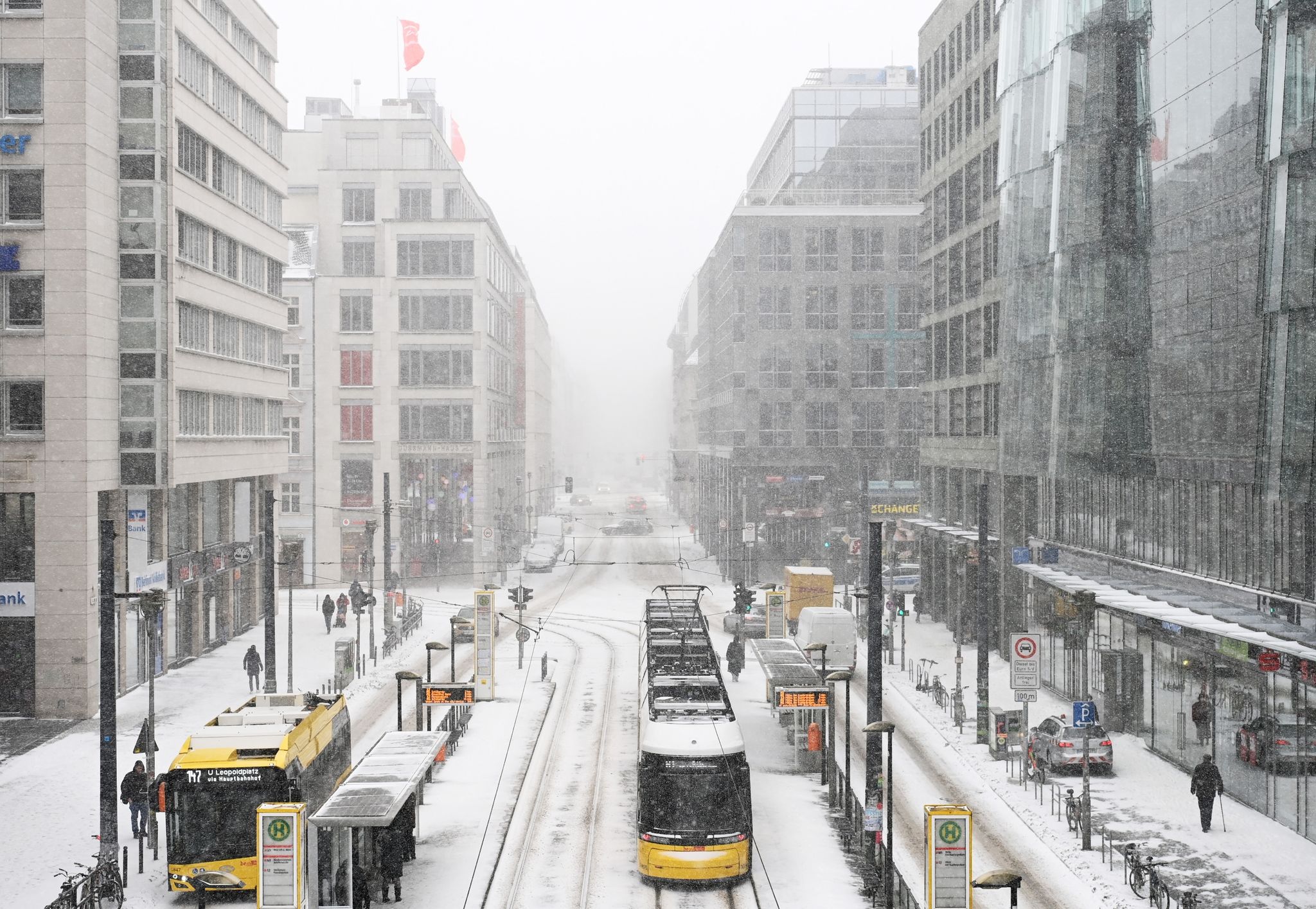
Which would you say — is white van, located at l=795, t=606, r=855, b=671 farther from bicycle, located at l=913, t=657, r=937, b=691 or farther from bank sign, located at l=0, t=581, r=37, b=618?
bank sign, located at l=0, t=581, r=37, b=618

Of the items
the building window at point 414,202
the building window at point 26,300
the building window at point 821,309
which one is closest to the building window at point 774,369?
the building window at point 821,309

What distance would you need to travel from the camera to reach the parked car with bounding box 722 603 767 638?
185 ft

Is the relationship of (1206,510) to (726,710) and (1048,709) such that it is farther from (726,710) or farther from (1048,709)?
(726,710)

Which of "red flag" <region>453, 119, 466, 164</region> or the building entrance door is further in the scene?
"red flag" <region>453, 119, 466, 164</region>

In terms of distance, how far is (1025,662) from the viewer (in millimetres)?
32500

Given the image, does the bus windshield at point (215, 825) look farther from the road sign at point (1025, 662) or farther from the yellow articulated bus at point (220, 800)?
the road sign at point (1025, 662)

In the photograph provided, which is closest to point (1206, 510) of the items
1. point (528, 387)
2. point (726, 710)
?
point (726, 710)

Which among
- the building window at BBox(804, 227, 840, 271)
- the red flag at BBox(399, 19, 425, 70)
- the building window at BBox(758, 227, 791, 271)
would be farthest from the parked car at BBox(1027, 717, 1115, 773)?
the red flag at BBox(399, 19, 425, 70)

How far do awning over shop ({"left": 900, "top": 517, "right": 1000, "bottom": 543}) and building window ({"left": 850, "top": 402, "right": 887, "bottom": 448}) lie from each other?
14.1 metres

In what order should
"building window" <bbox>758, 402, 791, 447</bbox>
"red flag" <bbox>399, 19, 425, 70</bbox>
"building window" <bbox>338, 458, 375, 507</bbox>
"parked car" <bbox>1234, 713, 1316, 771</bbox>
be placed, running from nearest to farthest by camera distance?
"parked car" <bbox>1234, 713, 1316, 771</bbox> < "building window" <bbox>338, 458, 375, 507</bbox> < "building window" <bbox>758, 402, 791, 447</bbox> < "red flag" <bbox>399, 19, 425, 70</bbox>

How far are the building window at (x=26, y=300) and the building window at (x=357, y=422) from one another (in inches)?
1585

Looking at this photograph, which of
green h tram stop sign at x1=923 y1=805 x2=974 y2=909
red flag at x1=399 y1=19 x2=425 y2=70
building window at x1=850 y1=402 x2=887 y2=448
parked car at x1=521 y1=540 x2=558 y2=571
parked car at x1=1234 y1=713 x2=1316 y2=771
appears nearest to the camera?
green h tram stop sign at x1=923 y1=805 x2=974 y2=909

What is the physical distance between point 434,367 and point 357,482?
29.5 ft

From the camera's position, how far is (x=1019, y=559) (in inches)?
1677
